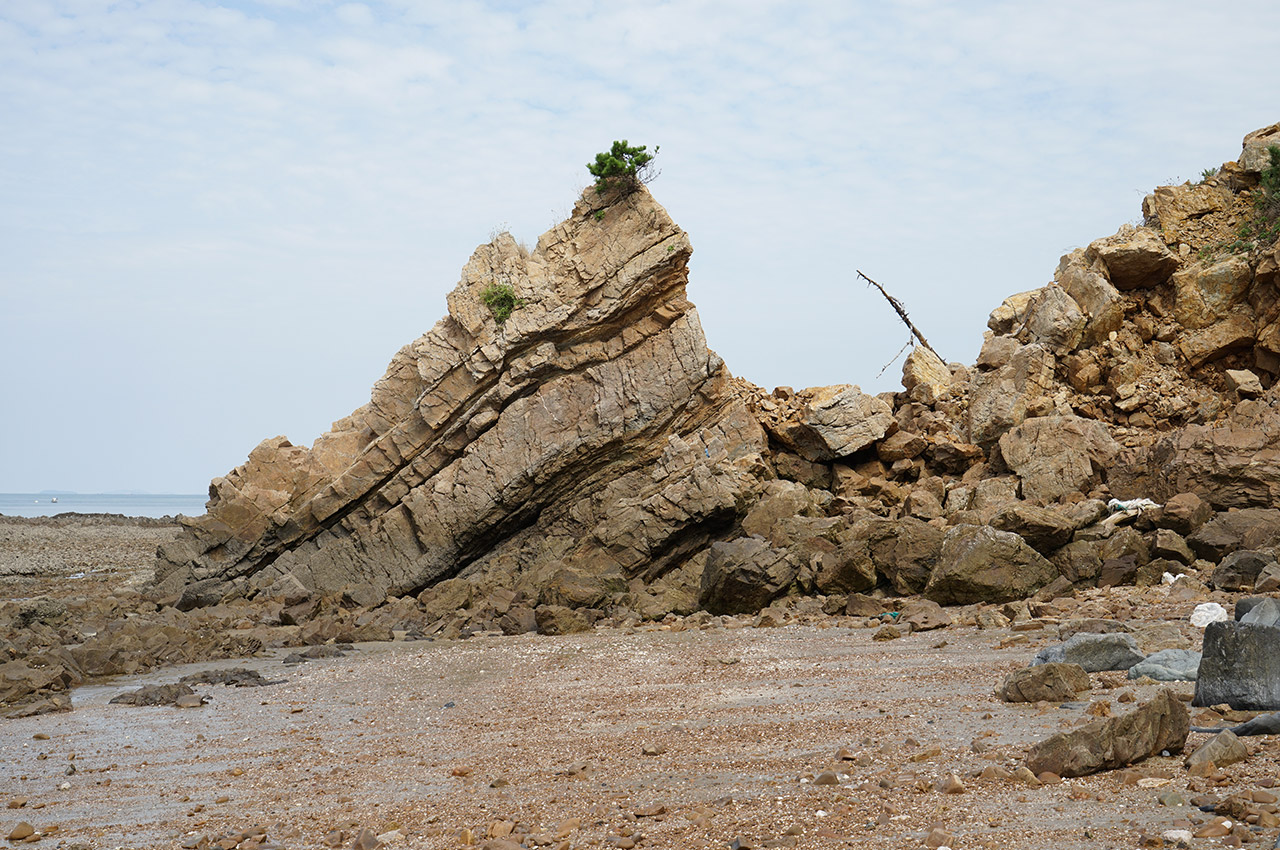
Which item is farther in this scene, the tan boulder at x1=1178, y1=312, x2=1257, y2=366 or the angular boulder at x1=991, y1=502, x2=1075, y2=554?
the tan boulder at x1=1178, y1=312, x2=1257, y2=366

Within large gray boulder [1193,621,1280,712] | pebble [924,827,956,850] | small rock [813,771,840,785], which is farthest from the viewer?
large gray boulder [1193,621,1280,712]

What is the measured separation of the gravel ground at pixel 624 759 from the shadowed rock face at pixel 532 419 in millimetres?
8651

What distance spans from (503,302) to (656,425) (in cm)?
433

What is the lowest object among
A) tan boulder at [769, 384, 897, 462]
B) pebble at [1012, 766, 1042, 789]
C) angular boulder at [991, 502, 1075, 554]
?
pebble at [1012, 766, 1042, 789]

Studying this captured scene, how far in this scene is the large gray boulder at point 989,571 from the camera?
49.7ft

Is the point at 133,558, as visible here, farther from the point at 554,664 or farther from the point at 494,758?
the point at 494,758

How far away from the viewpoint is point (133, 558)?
3819 cm

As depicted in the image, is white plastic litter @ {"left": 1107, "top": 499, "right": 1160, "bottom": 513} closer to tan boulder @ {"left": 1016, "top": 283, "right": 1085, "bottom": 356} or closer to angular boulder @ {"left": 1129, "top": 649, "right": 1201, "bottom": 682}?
tan boulder @ {"left": 1016, "top": 283, "right": 1085, "bottom": 356}

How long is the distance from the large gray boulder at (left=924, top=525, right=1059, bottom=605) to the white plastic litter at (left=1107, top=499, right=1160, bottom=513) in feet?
7.63

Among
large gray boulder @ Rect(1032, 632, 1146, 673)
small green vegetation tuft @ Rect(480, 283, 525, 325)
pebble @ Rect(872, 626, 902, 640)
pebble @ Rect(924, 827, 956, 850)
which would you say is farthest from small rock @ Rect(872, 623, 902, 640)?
small green vegetation tuft @ Rect(480, 283, 525, 325)

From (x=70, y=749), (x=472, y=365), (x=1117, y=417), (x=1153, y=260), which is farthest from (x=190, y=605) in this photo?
(x=1153, y=260)

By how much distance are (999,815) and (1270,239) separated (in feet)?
66.5

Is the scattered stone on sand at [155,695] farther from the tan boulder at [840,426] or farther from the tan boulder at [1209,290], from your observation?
the tan boulder at [1209,290]

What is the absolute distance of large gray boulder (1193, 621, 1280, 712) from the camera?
279 inches
